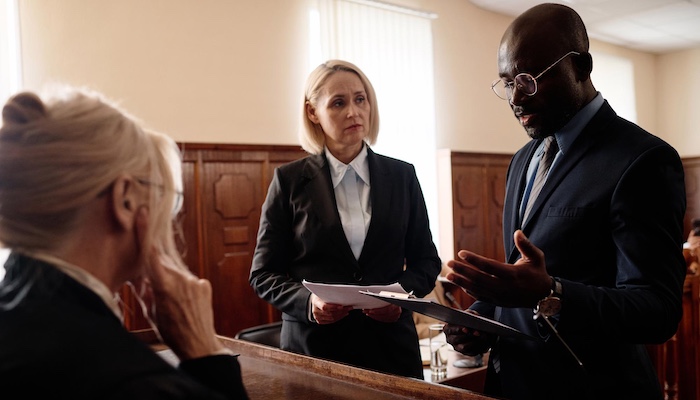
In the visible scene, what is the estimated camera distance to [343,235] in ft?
7.09

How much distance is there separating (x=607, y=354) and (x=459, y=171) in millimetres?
5899

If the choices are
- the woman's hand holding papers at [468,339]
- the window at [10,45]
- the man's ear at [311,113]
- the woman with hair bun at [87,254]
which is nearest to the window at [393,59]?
the window at [10,45]

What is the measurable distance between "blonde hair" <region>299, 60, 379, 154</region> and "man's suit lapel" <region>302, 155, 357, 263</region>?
4.3 inches

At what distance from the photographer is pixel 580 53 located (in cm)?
156

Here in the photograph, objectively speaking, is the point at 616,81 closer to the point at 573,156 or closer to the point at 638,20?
the point at 638,20

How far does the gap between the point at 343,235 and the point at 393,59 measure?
4957mm

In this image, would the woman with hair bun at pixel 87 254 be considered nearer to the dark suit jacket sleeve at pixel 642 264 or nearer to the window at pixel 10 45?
the dark suit jacket sleeve at pixel 642 264

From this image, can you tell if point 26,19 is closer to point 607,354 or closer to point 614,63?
point 607,354

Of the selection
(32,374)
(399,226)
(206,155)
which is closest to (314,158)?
(399,226)

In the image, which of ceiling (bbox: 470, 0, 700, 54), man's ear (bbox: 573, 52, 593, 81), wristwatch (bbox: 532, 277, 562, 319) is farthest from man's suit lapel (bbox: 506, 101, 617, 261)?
ceiling (bbox: 470, 0, 700, 54)

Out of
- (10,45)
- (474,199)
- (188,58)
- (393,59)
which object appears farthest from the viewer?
(474,199)

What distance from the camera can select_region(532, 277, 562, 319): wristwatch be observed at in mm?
1335

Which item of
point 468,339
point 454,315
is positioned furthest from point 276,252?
point 454,315

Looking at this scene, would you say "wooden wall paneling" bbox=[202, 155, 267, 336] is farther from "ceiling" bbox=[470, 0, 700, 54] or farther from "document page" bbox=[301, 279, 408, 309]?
"ceiling" bbox=[470, 0, 700, 54]
